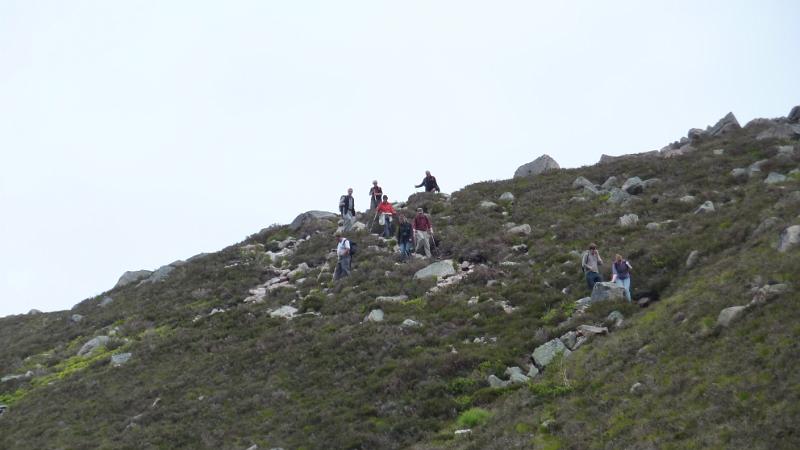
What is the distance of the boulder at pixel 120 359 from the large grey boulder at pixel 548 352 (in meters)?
16.3

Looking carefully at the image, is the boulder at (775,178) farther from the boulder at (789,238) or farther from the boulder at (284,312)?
the boulder at (284,312)

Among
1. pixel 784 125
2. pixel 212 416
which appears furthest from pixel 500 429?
pixel 784 125

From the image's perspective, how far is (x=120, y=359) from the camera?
29.8 meters

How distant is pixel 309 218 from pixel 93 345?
14.5 meters

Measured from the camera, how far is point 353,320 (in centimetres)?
2753

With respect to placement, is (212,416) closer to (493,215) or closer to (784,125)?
(493,215)

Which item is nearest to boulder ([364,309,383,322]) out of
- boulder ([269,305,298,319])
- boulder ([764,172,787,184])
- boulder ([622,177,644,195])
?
boulder ([269,305,298,319])

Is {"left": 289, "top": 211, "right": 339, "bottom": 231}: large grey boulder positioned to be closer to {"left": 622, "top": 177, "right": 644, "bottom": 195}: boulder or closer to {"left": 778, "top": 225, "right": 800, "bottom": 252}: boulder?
{"left": 622, "top": 177, "right": 644, "bottom": 195}: boulder

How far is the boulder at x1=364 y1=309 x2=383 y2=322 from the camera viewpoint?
1069 inches

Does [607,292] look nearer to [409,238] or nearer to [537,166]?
[409,238]

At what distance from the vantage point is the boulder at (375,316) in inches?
1069

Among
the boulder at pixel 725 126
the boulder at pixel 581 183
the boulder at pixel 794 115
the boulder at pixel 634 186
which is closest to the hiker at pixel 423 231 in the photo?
the boulder at pixel 581 183

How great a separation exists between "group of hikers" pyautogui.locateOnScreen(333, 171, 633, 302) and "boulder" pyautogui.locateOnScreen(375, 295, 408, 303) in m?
4.08

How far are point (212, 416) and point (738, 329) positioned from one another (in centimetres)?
1458
